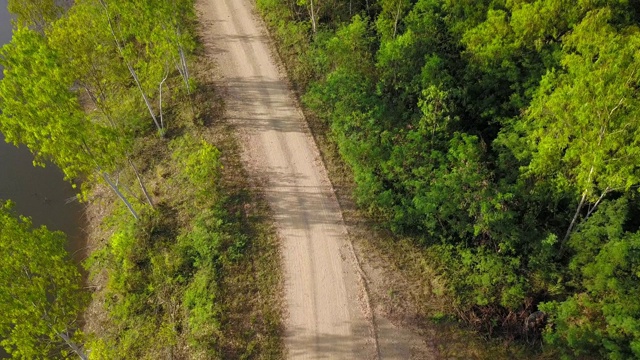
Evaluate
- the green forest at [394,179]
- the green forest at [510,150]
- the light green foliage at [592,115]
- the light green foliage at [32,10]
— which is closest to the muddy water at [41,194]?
the green forest at [394,179]

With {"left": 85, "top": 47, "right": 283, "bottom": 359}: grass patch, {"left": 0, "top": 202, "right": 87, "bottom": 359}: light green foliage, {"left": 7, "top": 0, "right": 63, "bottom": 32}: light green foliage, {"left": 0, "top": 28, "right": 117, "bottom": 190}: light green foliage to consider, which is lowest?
{"left": 85, "top": 47, "right": 283, "bottom": 359}: grass patch

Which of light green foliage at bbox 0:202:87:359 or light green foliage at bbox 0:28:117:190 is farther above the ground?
light green foliage at bbox 0:28:117:190

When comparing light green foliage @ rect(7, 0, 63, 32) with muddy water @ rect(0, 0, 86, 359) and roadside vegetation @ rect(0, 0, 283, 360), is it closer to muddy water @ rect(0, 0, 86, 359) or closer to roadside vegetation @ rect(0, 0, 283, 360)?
roadside vegetation @ rect(0, 0, 283, 360)

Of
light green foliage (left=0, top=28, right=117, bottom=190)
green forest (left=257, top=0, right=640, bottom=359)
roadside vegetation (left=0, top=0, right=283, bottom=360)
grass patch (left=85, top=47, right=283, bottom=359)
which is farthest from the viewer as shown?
grass patch (left=85, top=47, right=283, bottom=359)

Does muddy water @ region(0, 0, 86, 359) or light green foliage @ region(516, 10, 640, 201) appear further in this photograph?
muddy water @ region(0, 0, 86, 359)

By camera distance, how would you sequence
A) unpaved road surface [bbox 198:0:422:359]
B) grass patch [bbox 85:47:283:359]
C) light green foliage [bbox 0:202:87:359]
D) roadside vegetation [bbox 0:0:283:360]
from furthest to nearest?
grass patch [bbox 85:47:283:359]
unpaved road surface [bbox 198:0:422:359]
roadside vegetation [bbox 0:0:283:360]
light green foliage [bbox 0:202:87:359]

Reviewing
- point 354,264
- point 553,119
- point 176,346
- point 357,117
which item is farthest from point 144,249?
point 553,119

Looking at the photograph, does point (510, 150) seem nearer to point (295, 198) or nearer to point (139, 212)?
point (295, 198)

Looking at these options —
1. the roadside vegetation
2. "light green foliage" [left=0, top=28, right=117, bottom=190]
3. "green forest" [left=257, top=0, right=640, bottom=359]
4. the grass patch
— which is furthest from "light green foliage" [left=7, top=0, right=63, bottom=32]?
"green forest" [left=257, top=0, right=640, bottom=359]

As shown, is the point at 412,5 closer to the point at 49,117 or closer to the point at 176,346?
the point at 49,117

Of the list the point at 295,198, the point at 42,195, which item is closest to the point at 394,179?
the point at 295,198
